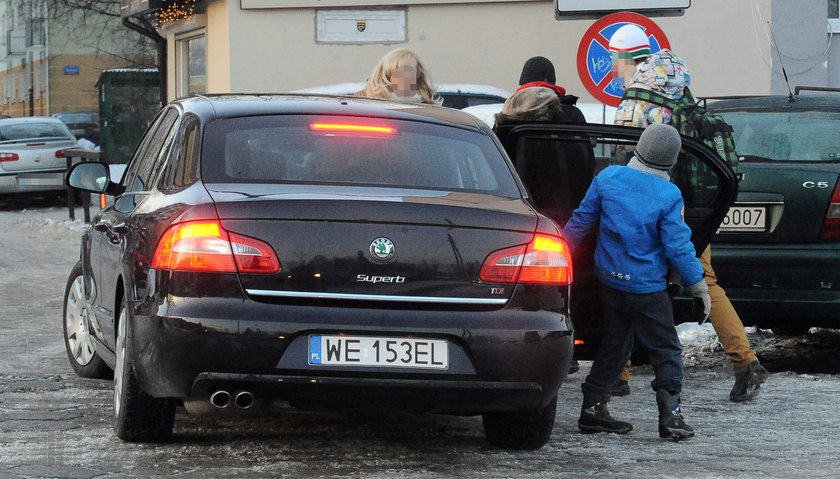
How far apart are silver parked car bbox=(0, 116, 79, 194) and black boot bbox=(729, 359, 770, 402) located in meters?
18.6

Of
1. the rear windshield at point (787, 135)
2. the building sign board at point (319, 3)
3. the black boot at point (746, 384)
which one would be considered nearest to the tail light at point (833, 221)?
the rear windshield at point (787, 135)

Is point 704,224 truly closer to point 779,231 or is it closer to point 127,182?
point 779,231

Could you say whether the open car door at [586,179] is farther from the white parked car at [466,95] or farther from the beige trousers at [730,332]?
the white parked car at [466,95]

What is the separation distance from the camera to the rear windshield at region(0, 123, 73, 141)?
2597 centimetres

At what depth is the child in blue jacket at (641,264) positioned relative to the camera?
656cm

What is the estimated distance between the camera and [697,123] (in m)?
7.94

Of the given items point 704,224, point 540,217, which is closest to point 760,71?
point 704,224

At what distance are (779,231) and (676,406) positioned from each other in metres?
2.10

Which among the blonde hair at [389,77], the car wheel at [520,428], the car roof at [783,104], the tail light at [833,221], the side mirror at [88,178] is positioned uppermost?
the blonde hair at [389,77]

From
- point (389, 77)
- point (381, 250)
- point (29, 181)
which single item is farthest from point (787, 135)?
point (29, 181)

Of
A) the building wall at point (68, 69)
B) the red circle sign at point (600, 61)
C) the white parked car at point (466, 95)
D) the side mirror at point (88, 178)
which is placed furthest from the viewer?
the building wall at point (68, 69)

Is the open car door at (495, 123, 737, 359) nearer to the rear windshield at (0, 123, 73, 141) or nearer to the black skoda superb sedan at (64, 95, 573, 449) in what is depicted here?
the black skoda superb sedan at (64, 95, 573, 449)

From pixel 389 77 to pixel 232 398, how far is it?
11.3 ft

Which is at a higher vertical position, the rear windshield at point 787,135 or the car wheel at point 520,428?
the rear windshield at point 787,135
